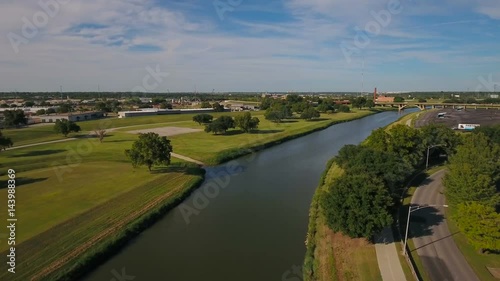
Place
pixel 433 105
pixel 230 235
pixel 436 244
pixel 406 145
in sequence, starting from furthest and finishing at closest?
1. pixel 433 105
2. pixel 406 145
3. pixel 230 235
4. pixel 436 244

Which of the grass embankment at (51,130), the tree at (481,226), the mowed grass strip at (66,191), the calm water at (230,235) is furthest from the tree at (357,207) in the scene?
the grass embankment at (51,130)

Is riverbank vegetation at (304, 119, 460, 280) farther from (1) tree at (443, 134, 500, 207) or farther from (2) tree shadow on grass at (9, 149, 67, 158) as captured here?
(2) tree shadow on grass at (9, 149, 67, 158)

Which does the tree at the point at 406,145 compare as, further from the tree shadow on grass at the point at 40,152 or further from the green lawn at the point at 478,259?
the tree shadow on grass at the point at 40,152

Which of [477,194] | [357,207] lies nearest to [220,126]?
[357,207]

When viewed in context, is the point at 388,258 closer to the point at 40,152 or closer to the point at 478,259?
the point at 478,259

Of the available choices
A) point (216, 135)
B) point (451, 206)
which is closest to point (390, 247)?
point (451, 206)

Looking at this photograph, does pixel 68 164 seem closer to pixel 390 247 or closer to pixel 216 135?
pixel 216 135

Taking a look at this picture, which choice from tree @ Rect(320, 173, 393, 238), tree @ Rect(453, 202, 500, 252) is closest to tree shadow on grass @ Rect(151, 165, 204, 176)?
tree @ Rect(320, 173, 393, 238)

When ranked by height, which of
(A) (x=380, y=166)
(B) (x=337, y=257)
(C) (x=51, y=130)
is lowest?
(B) (x=337, y=257)
